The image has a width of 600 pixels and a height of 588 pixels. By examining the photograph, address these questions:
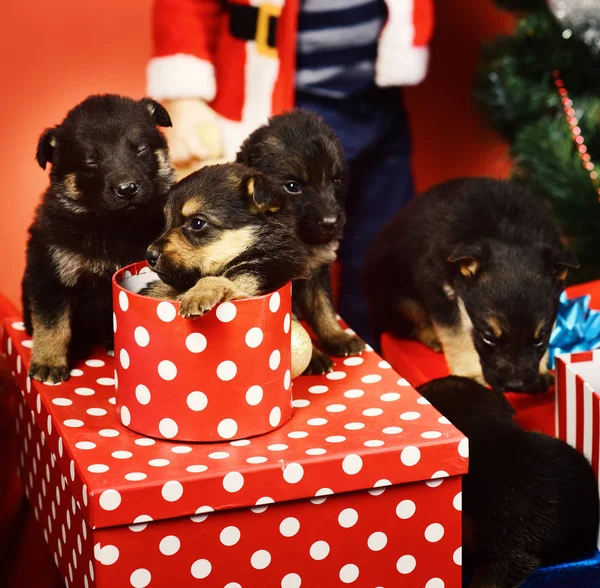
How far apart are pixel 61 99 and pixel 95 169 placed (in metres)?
1.71

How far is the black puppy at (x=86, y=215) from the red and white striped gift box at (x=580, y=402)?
0.77 meters

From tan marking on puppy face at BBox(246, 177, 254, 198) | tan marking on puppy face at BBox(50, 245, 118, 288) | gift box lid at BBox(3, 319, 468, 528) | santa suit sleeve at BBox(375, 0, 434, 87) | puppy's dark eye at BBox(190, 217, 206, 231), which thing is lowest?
gift box lid at BBox(3, 319, 468, 528)

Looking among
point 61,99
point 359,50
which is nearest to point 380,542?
point 359,50

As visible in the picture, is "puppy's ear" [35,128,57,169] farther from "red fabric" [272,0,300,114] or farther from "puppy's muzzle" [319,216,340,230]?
"red fabric" [272,0,300,114]

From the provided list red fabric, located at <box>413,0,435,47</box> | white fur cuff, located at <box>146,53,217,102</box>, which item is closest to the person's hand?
white fur cuff, located at <box>146,53,217,102</box>

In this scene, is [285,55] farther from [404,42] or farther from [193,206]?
[193,206]

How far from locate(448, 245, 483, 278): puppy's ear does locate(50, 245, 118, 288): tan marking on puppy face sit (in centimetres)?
67

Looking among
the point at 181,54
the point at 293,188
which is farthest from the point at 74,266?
the point at 181,54

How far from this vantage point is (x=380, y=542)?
4.37ft

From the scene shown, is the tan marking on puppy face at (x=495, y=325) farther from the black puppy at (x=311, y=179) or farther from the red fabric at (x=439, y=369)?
the black puppy at (x=311, y=179)

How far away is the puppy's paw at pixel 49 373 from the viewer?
1558mm

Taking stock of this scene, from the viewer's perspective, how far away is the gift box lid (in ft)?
3.97

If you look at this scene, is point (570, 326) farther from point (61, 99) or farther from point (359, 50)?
point (61, 99)

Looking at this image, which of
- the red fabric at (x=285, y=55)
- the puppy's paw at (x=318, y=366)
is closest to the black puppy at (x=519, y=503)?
the puppy's paw at (x=318, y=366)
